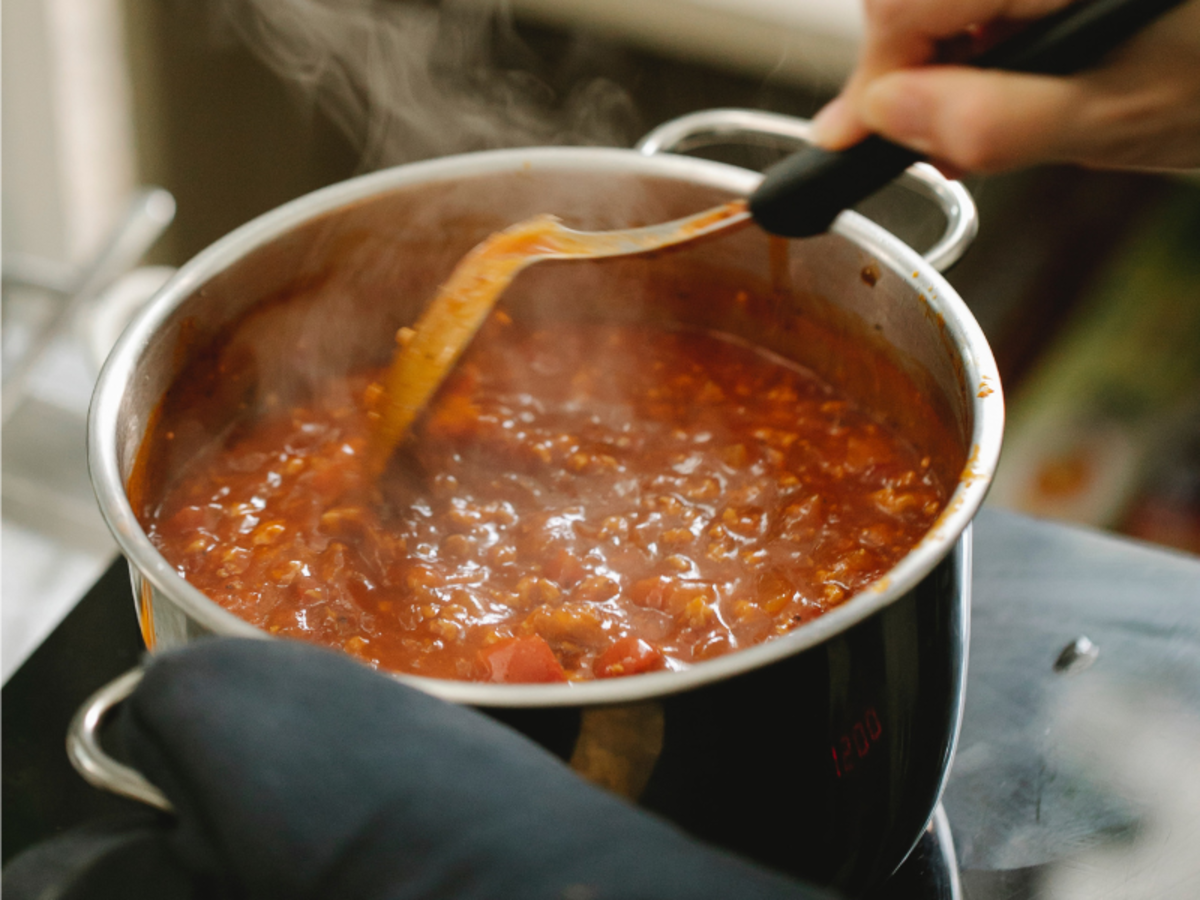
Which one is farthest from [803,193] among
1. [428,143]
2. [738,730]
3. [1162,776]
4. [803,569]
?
[428,143]

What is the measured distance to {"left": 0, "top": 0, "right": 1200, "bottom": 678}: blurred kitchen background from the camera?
205cm

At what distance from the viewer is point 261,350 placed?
1.37 meters

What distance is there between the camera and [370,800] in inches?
25.5

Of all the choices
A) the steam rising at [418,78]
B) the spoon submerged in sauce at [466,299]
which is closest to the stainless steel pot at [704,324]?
the spoon submerged in sauce at [466,299]

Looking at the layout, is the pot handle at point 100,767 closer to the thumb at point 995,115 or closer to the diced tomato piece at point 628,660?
the diced tomato piece at point 628,660

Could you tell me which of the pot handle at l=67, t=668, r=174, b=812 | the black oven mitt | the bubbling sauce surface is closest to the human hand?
the bubbling sauce surface

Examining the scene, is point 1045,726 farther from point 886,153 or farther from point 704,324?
point 704,324

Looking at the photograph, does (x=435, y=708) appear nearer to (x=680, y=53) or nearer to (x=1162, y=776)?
(x=1162, y=776)

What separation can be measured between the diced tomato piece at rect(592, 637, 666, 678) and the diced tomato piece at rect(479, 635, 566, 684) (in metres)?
0.04

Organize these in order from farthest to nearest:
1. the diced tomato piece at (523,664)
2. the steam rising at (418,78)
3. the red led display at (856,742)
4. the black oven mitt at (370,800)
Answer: the steam rising at (418,78), the diced tomato piece at (523,664), the red led display at (856,742), the black oven mitt at (370,800)

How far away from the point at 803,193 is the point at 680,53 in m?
1.31

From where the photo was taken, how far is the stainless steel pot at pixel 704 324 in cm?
71

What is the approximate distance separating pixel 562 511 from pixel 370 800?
2.04 feet

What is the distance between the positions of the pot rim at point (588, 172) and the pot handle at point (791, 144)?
0.04m
